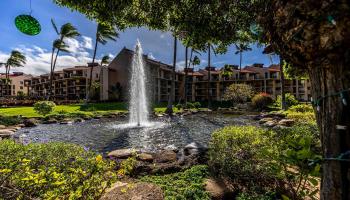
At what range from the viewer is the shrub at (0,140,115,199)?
2898 mm

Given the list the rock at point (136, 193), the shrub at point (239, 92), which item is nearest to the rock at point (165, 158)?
the rock at point (136, 193)

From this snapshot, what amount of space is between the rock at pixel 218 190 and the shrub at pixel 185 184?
0.37 ft

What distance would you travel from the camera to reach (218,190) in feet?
16.3

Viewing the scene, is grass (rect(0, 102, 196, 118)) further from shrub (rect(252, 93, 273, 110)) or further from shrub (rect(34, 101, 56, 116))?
shrub (rect(252, 93, 273, 110))

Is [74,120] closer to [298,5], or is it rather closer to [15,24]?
[15,24]

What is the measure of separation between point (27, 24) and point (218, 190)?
4791mm

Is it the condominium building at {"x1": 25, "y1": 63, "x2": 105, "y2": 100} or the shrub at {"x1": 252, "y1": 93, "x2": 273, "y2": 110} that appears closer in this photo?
the shrub at {"x1": 252, "y1": 93, "x2": 273, "y2": 110}

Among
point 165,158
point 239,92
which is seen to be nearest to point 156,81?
point 239,92

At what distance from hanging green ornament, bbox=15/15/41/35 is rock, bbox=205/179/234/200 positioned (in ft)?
14.8

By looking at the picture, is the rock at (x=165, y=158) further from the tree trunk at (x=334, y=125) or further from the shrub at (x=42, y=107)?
the shrub at (x=42, y=107)

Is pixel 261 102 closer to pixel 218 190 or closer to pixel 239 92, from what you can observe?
pixel 239 92

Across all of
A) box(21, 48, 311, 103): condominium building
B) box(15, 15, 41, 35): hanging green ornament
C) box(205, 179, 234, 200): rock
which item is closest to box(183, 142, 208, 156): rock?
box(205, 179, 234, 200): rock

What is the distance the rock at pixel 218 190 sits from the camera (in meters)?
4.82

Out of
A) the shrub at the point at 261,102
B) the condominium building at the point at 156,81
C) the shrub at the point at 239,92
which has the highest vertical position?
the condominium building at the point at 156,81
